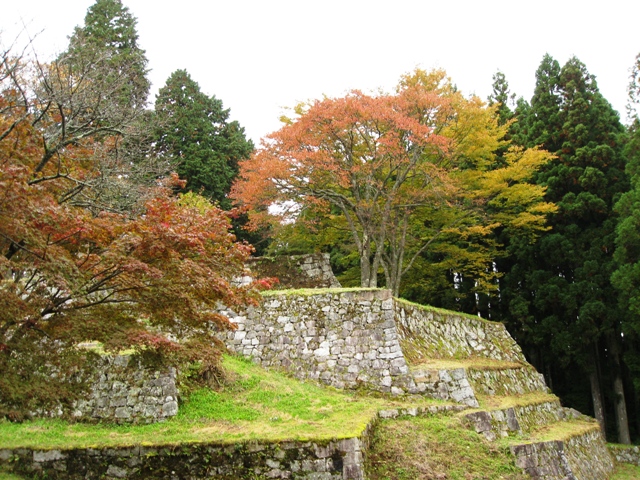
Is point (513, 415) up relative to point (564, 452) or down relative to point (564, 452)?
up

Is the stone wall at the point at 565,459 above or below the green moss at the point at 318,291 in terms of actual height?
below

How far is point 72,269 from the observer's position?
21.6 ft

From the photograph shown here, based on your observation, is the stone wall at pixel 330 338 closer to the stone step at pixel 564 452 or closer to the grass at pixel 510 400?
the grass at pixel 510 400

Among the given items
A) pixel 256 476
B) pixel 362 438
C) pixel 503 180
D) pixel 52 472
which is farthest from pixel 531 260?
pixel 52 472

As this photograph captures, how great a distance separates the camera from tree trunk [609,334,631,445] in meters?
19.2

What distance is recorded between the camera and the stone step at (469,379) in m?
11.6

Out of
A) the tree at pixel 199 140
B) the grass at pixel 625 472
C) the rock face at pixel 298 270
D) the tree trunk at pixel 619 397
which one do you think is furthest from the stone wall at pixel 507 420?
the tree at pixel 199 140

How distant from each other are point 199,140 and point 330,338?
15.2 meters

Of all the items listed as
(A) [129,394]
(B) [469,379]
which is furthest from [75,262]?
(B) [469,379]

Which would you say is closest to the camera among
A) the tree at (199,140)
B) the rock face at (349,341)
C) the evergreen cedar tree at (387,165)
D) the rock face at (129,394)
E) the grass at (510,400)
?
the rock face at (129,394)

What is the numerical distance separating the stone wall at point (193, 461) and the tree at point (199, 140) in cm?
1559

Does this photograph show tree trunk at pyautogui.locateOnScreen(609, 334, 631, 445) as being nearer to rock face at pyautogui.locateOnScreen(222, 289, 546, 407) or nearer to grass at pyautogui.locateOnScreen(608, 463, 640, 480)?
grass at pyautogui.locateOnScreen(608, 463, 640, 480)

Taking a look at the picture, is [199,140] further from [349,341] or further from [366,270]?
[349,341]

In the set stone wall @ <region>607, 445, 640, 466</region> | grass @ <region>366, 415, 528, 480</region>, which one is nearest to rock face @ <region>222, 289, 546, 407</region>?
grass @ <region>366, 415, 528, 480</region>
